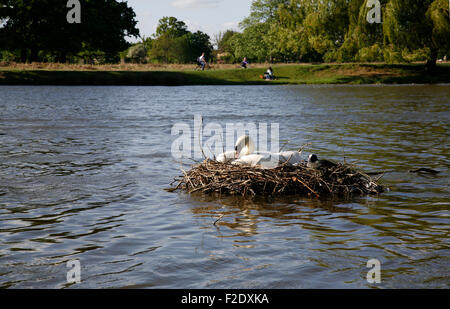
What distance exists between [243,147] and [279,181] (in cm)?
134

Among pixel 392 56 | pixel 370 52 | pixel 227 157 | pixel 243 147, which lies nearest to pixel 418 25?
pixel 392 56

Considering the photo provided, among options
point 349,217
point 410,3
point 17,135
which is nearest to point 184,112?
point 17,135

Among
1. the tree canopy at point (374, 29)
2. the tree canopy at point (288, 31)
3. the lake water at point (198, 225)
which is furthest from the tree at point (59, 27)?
the lake water at point (198, 225)

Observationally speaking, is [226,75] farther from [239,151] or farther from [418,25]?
[239,151]

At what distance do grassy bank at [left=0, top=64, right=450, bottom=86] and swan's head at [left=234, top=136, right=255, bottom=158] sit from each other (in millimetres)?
42203

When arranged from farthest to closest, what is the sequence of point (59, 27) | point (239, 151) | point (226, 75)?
point (59, 27) < point (226, 75) < point (239, 151)

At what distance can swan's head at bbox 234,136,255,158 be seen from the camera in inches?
402

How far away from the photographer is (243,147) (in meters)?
10.3

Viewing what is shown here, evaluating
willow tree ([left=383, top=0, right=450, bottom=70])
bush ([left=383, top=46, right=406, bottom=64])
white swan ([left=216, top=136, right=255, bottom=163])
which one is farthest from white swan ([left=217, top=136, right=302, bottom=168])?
bush ([left=383, top=46, right=406, bottom=64])

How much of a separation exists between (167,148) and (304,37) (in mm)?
43192

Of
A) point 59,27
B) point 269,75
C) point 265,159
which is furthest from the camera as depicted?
point 59,27

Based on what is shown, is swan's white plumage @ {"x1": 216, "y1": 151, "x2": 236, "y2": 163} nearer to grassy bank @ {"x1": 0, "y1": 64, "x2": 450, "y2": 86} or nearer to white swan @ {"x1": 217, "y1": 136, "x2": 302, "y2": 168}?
white swan @ {"x1": 217, "y1": 136, "x2": 302, "y2": 168}

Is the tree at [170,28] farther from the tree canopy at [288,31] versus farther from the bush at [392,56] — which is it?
the bush at [392,56]

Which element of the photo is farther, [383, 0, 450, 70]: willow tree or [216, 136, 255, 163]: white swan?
[383, 0, 450, 70]: willow tree
